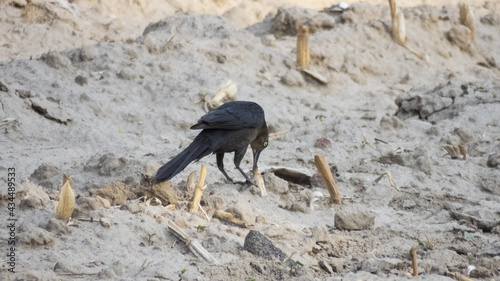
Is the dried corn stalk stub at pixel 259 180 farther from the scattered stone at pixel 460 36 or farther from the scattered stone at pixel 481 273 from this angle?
the scattered stone at pixel 460 36

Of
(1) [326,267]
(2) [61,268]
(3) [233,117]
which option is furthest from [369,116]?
(2) [61,268]

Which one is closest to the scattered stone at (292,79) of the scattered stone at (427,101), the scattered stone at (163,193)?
the scattered stone at (427,101)

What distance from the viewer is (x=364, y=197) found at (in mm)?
5262

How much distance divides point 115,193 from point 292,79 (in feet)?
18.1

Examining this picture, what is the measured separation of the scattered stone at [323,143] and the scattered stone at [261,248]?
3.07 meters

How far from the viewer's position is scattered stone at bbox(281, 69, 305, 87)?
362 inches

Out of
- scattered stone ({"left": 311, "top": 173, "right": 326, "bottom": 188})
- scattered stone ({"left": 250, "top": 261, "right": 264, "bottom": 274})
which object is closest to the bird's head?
scattered stone ({"left": 311, "top": 173, "right": 326, "bottom": 188})

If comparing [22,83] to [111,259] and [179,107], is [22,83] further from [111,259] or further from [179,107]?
[111,259]

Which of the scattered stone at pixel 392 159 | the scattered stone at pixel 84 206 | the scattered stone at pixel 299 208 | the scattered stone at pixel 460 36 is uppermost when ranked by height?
the scattered stone at pixel 84 206

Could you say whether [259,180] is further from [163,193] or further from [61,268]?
[61,268]

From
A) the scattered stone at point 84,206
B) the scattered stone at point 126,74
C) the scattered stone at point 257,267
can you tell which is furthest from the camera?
the scattered stone at point 126,74

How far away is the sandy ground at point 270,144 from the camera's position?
3510 millimetres

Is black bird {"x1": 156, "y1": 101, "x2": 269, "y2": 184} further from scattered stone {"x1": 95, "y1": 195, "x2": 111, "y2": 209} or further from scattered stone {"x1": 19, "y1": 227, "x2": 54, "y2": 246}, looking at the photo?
scattered stone {"x1": 19, "y1": 227, "x2": 54, "y2": 246}

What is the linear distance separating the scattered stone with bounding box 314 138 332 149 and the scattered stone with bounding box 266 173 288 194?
4.59 feet
